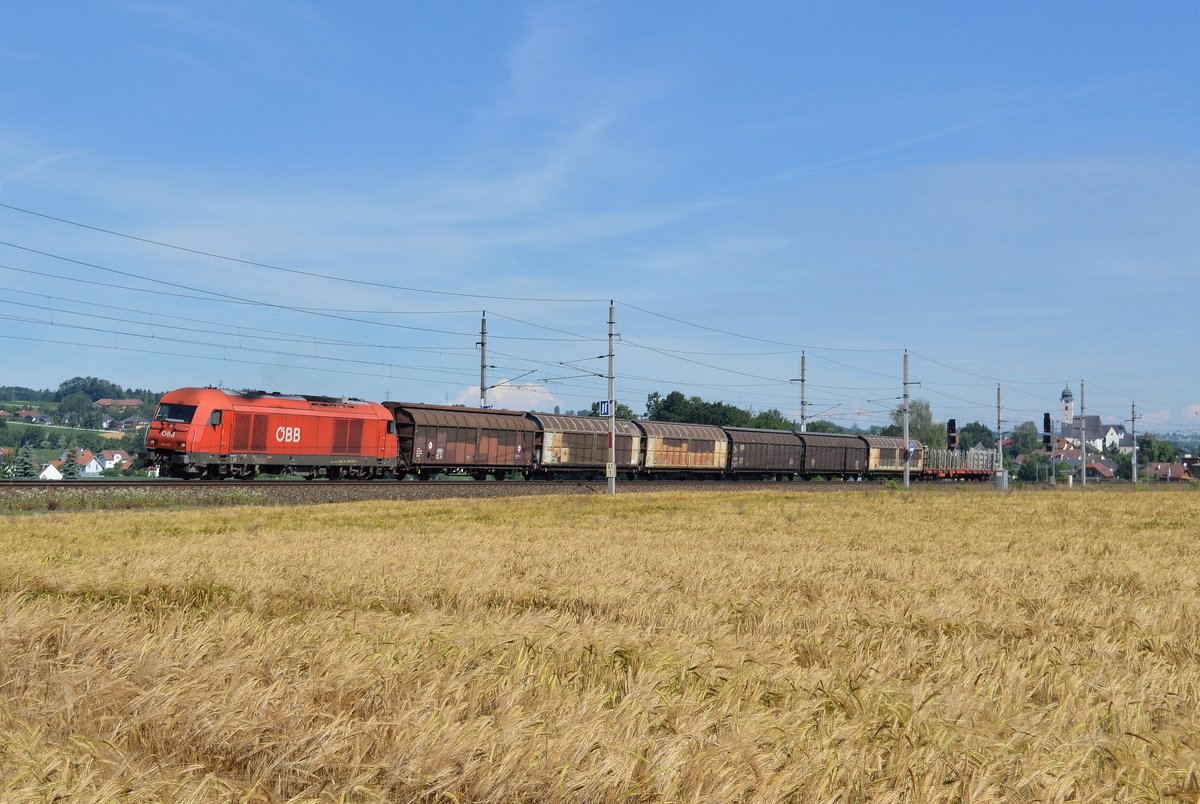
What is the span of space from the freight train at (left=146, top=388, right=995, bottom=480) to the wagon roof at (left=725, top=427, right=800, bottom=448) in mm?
111

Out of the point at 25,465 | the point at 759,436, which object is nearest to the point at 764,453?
the point at 759,436

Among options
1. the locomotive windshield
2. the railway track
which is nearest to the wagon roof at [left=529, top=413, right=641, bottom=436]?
the railway track

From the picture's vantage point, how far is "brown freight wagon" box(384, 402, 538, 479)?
179 feet

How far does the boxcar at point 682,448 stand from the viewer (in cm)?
6800

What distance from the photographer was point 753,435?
Result: 3066 inches

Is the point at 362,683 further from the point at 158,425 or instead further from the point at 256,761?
the point at 158,425

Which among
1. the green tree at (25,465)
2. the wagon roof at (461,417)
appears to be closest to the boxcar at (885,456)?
the wagon roof at (461,417)

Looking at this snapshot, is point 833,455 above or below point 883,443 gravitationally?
below

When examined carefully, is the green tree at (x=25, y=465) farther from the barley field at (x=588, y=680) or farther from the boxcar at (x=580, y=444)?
the barley field at (x=588, y=680)

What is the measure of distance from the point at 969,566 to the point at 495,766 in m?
12.7

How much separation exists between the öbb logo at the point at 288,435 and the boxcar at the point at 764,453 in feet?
122

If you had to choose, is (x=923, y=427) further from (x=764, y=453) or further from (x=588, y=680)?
(x=588, y=680)

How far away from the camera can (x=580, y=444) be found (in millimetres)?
64750

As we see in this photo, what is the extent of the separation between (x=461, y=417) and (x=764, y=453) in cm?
3045
